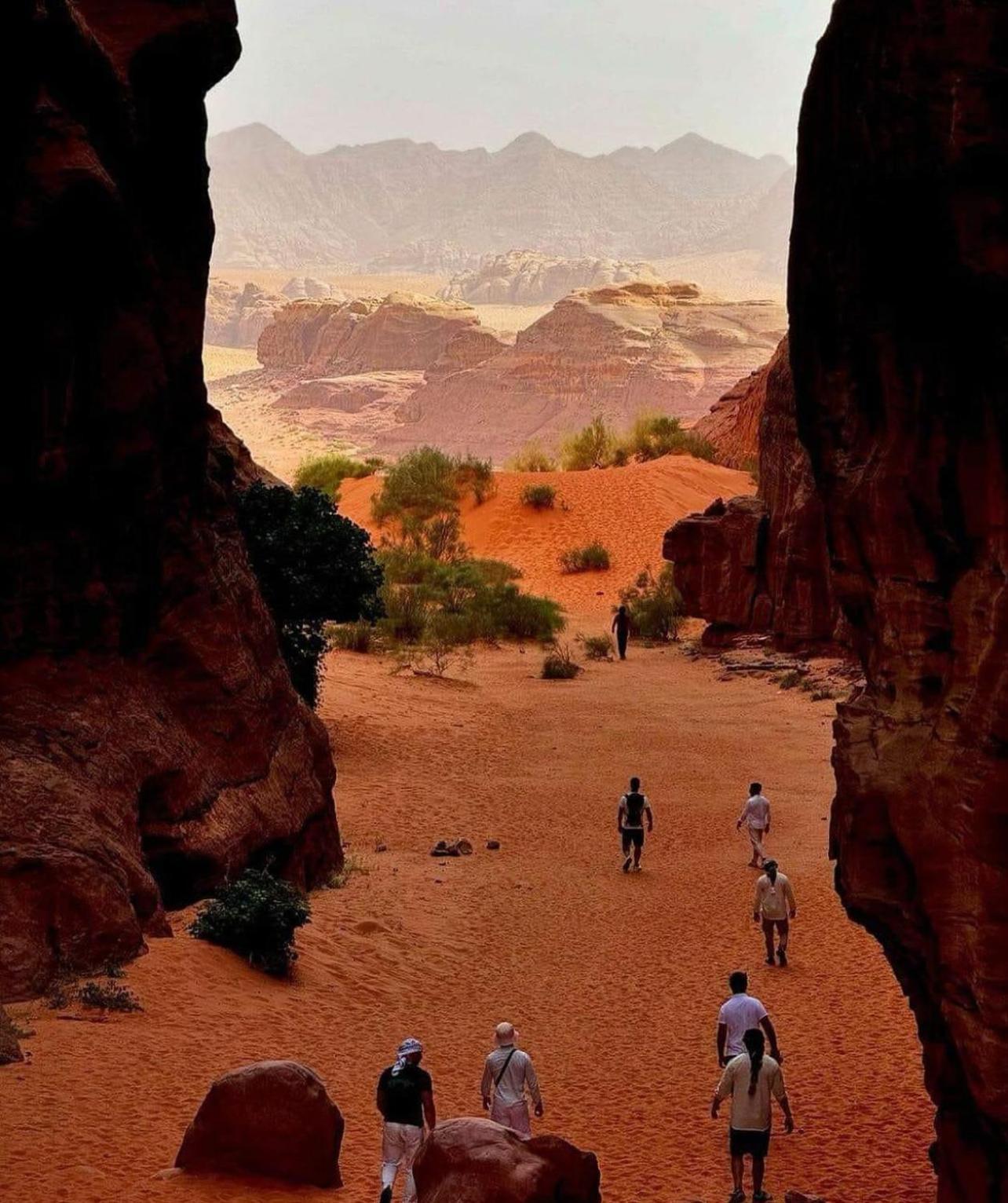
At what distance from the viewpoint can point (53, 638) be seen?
12930 millimetres

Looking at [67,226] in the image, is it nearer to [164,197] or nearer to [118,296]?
[118,296]

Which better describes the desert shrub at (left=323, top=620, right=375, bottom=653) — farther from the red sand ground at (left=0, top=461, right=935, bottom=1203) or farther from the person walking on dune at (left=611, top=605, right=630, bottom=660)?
the red sand ground at (left=0, top=461, right=935, bottom=1203)

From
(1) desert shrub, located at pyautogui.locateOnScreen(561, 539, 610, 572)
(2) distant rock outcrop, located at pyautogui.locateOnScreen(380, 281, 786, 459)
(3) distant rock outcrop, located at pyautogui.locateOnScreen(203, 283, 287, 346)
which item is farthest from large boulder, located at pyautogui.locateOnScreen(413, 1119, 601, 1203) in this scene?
(3) distant rock outcrop, located at pyautogui.locateOnScreen(203, 283, 287, 346)

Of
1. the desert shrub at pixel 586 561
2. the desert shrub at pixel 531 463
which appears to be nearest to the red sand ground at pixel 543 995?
the desert shrub at pixel 586 561

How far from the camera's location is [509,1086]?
842 cm

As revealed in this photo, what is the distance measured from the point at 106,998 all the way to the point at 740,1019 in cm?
447

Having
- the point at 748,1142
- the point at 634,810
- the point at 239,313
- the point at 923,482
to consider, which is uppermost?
the point at 239,313

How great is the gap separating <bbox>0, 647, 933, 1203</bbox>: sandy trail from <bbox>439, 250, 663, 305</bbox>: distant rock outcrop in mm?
166422

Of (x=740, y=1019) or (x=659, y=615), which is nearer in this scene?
(x=740, y=1019)

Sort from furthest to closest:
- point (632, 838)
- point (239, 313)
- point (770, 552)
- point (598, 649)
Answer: point (239, 313), point (598, 649), point (770, 552), point (632, 838)

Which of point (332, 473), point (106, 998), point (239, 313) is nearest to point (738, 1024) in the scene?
point (106, 998)

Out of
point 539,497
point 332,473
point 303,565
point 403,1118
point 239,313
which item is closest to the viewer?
point 403,1118

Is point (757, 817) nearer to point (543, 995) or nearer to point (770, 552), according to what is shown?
point (543, 995)

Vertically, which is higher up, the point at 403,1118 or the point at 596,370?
the point at 596,370
